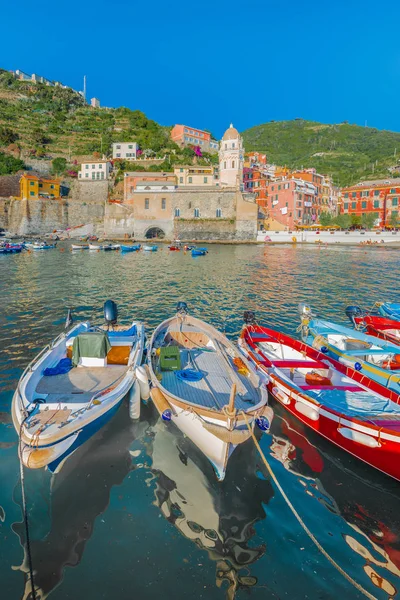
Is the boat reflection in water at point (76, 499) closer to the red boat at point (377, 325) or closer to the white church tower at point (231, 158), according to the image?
the red boat at point (377, 325)

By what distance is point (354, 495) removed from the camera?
20.3 feet

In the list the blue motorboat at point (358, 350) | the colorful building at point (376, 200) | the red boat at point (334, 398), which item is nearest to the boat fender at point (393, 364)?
the blue motorboat at point (358, 350)

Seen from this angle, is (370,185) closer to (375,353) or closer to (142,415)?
(375,353)

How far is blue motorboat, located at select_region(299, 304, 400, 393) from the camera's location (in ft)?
30.2

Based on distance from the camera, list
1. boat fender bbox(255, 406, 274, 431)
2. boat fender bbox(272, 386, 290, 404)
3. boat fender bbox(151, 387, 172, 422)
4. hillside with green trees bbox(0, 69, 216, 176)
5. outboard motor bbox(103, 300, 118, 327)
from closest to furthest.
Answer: boat fender bbox(255, 406, 274, 431)
boat fender bbox(151, 387, 172, 422)
boat fender bbox(272, 386, 290, 404)
outboard motor bbox(103, 300, 118, 327)
hillside with green trees bbox(0, 69, 216, 176)

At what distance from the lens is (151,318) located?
1717cm

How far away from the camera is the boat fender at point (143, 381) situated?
810cm

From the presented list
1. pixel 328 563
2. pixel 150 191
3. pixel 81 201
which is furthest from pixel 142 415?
pixel 81 201

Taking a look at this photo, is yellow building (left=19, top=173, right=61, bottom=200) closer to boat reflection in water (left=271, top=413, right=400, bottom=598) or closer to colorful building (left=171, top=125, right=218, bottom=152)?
colorful building (left=171, top=125, right=218, bottom=152)

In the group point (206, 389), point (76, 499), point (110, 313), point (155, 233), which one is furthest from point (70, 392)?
point (155, 233)

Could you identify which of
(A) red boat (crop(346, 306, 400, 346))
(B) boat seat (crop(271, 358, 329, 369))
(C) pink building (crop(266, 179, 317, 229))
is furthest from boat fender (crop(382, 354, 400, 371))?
(C) pink building (crop(266, 179, 317, 229))

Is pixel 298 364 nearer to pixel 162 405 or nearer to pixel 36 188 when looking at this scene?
pixel 162 405

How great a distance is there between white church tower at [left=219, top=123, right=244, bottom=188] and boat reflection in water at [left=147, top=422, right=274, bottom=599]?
232 ft

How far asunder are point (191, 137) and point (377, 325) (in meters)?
95.9
